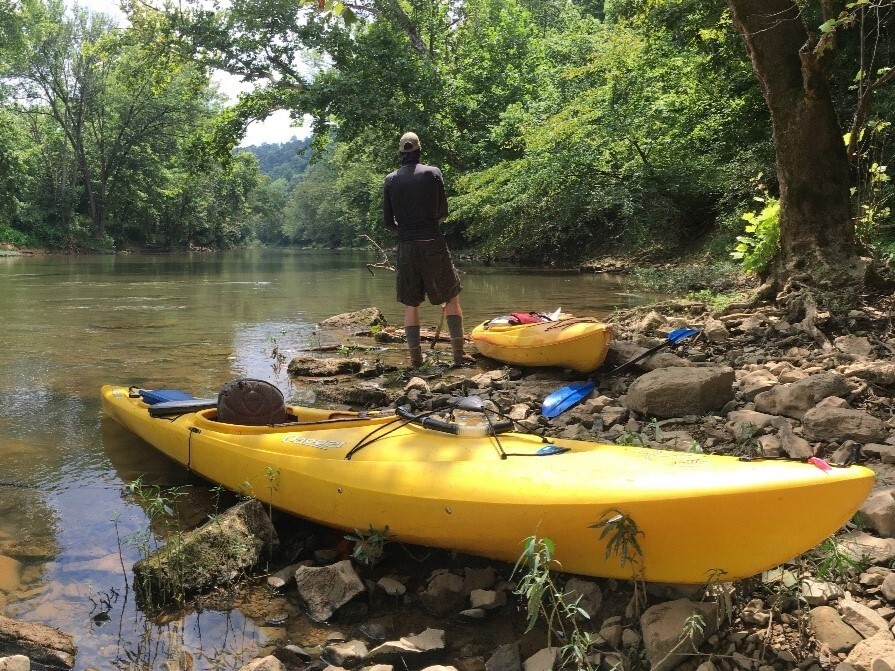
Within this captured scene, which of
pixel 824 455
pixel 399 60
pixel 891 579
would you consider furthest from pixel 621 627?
pixel 399 60

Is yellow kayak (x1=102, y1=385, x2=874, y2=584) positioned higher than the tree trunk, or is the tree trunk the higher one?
the tree trunk

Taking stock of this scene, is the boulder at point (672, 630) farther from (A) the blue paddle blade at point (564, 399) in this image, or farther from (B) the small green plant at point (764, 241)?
(B) the small green plant at point (764, 241)

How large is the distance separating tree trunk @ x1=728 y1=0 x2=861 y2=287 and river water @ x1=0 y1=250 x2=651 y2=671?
3.43m

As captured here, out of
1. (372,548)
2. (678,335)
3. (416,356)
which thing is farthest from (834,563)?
(416,356)

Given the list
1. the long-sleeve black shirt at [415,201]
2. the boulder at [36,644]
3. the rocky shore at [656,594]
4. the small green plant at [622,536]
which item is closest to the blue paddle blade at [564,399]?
the rocky shore at [656,594]

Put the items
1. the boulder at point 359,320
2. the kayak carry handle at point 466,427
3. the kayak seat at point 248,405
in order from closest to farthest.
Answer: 1. the kayak carry handle at point 466,427
2. the kayak seat at point 248,405
3. the boulder at point 359,320

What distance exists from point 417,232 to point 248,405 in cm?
233

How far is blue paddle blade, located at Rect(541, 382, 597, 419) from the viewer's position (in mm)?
4316

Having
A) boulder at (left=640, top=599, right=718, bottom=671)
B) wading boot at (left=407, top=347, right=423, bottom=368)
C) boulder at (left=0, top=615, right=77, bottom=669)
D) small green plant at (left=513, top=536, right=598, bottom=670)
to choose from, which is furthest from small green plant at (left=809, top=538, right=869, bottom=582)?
wading boot at (left=407, top=347, right=423, bottom=368)

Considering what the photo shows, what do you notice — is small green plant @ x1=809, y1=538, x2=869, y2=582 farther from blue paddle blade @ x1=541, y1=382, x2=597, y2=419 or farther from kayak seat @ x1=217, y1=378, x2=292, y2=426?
kayak seat @ x1=217, y1=378, x2=292, y2=426

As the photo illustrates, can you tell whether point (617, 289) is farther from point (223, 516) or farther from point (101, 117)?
point (101, 117)

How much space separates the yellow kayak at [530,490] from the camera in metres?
A: 2.03

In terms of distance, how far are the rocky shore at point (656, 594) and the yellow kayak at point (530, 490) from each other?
0.13 metres

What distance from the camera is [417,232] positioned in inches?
220
